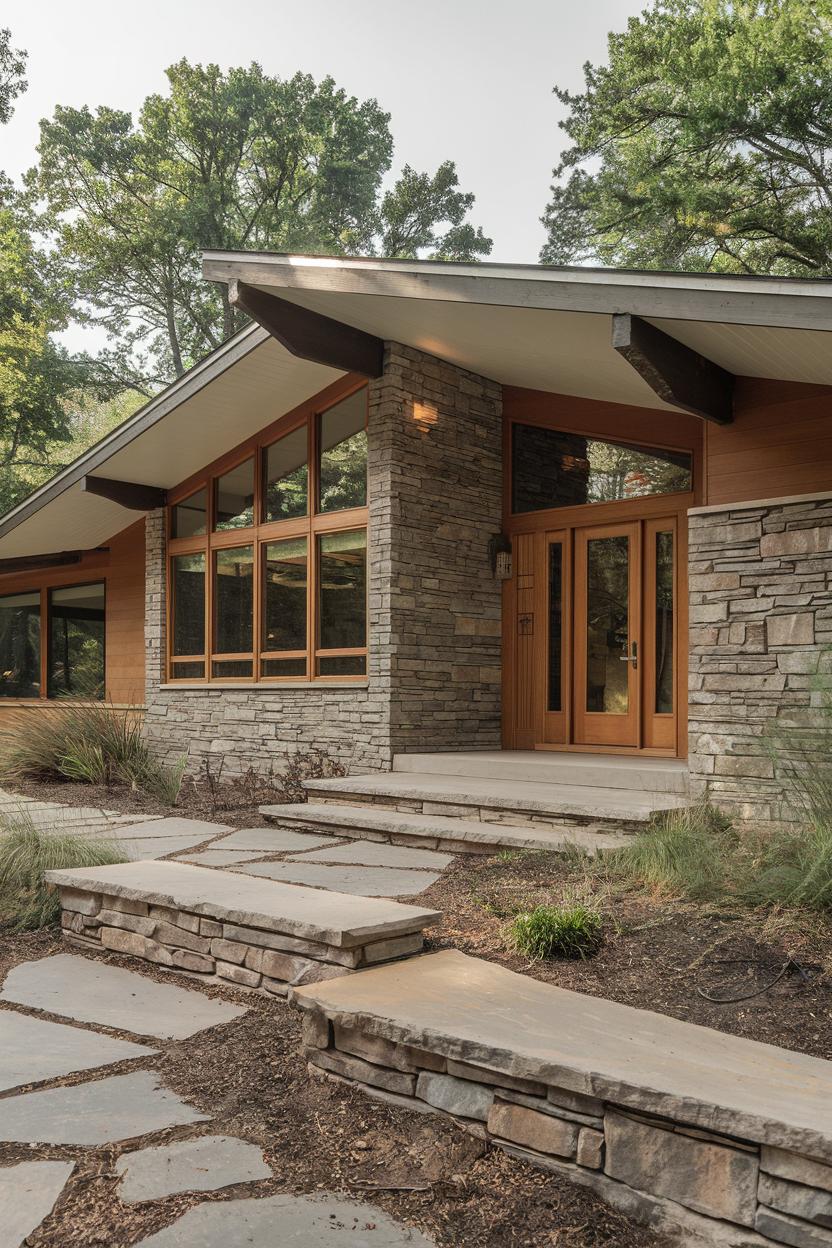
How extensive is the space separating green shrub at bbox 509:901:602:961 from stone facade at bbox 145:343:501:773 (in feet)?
15.4

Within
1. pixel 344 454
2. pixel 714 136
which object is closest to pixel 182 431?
pixel 344 454

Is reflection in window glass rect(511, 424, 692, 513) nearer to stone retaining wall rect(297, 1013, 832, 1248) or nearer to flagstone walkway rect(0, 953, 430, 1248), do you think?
flagstone walkway rect(0, 953, 430, 1248)

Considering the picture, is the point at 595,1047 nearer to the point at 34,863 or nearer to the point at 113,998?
the point at 113,998

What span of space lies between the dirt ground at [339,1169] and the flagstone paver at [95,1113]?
0.05 m

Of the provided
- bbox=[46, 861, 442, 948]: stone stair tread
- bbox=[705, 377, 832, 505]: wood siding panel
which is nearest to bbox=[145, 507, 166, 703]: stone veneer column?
bbox=[46, 861, 442, 948]: stone stair tread

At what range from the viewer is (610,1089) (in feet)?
7.32

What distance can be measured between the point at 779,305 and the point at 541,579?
457 centimetres

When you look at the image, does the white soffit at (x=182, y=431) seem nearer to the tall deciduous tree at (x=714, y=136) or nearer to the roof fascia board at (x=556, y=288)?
the roof fascia board at (x=556, y=288)

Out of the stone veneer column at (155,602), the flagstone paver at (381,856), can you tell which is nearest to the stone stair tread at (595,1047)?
the flagstone paver at (381,856)

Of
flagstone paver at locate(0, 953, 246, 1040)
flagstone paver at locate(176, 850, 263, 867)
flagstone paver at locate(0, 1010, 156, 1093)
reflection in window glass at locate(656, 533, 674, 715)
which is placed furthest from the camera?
reflection in window glass at locate(656, 533, 674, 715)

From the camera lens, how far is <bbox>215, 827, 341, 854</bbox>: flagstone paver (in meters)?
6.02

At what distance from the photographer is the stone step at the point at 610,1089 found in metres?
2.02

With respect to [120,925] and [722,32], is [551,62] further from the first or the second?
[120,925]

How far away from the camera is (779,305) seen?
4734mm
